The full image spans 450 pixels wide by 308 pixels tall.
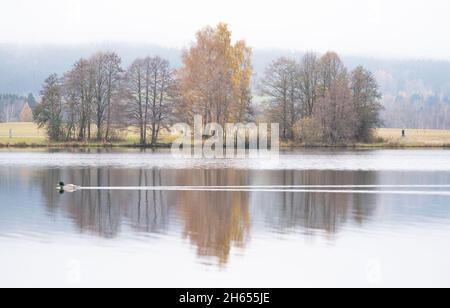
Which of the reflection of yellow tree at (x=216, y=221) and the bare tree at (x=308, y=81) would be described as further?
the bare tree at (x=308, y=81)

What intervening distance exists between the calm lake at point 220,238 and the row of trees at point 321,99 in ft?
161

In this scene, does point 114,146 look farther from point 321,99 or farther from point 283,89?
point 321,99

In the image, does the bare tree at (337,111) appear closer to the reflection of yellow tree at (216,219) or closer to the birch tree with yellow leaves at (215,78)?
the birch tree with yellow leaves at (215,78)

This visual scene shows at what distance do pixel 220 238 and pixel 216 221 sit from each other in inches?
129

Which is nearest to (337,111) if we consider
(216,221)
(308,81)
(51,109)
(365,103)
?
(365,103)

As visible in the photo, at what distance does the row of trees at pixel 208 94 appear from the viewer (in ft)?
271

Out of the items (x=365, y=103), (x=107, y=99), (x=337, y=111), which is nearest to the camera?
(x=337, y=111)

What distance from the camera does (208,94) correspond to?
8131 centimetres

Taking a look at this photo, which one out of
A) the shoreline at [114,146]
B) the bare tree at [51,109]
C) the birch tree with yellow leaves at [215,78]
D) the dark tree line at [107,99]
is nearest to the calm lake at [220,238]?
the birch tree with yellow leaves at [215,78]

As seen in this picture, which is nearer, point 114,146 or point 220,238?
point 220,238

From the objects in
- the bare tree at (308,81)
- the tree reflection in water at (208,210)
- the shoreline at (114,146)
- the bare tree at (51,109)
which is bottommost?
the shoreline at (114,146)
